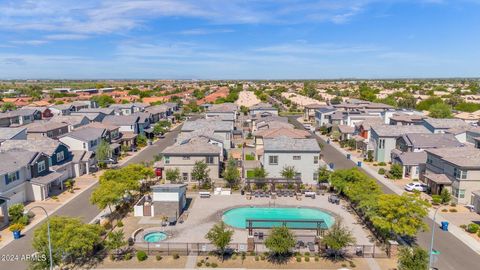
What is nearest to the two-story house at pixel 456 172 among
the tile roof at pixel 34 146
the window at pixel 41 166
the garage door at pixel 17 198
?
the window at pixel 41 166

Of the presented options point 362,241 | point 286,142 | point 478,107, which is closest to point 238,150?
point 286,142

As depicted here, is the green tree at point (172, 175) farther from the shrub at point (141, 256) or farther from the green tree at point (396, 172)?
the green tree at point (396, 172)

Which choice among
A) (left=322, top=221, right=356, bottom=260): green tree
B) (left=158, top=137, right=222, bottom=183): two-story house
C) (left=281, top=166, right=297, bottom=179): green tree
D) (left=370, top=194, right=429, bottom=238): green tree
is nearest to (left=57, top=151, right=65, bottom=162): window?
(left=158, top=137, right=222, bottom=183): two-story house

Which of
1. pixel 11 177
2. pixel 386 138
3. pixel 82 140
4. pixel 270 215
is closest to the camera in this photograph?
pixel 270 215

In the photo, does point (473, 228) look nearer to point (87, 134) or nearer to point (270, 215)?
point (270, 215)

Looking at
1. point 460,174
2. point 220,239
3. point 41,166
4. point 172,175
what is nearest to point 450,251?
point 460,174

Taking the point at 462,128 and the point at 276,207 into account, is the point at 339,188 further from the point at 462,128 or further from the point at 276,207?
the point at 462,128

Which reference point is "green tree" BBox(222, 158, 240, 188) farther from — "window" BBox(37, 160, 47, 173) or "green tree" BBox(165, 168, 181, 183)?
"window" BBox(37, 160, 47, 173)
